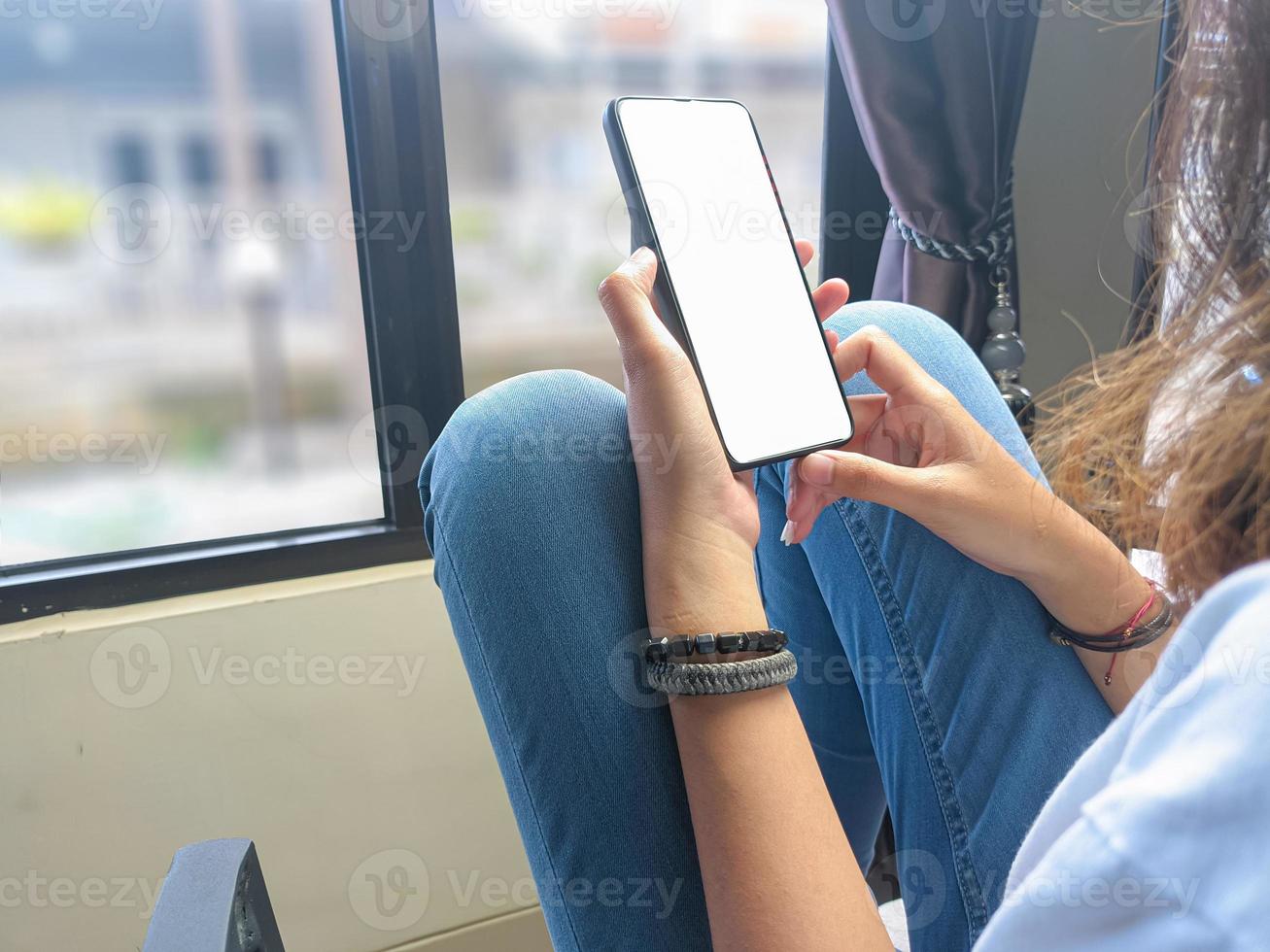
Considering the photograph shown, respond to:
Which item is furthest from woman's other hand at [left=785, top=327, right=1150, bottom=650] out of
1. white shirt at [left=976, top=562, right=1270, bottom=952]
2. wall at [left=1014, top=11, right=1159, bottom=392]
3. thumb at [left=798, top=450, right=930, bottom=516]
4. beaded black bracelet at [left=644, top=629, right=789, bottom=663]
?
wall at [left=1014, top=11, right=1159, bottom=392]

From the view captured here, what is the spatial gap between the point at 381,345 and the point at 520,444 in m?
0.62

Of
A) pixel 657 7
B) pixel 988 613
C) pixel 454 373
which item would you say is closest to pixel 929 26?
pixel 657 7

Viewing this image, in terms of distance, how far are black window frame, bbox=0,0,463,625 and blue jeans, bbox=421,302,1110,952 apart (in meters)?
0.55

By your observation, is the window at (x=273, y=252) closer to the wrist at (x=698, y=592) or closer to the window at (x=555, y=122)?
the window at (x=555, y=122)

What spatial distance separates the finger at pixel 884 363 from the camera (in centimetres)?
54

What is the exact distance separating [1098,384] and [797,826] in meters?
0.27

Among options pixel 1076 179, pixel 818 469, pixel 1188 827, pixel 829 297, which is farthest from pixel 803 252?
pixel 1076 179

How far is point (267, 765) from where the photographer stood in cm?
95

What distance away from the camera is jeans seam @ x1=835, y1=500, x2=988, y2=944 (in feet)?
1.62

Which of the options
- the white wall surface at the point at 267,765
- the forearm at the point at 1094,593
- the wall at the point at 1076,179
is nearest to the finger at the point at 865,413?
the forearm at the point at 1094,593

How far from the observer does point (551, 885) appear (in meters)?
0.44

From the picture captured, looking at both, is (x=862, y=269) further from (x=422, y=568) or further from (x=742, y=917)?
(x=742, y=917)

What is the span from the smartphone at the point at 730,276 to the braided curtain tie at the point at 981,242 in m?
0.61

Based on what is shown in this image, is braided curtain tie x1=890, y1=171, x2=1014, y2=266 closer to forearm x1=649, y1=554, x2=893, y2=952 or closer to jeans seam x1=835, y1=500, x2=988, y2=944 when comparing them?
jeans seam x1=835, y1=500, x2=988, y2=944
